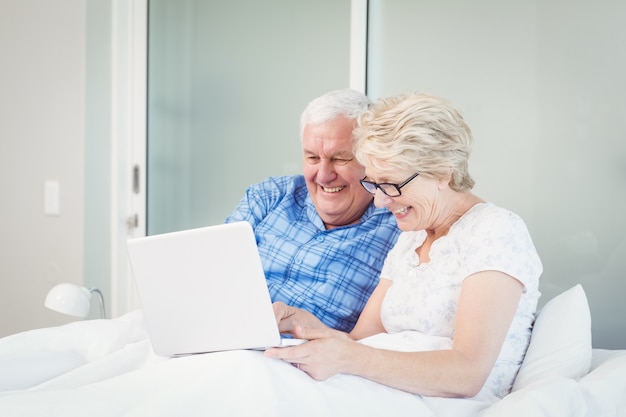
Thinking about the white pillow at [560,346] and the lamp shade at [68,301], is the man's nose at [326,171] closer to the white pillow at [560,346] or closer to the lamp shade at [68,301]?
the white pillow at [560,346]

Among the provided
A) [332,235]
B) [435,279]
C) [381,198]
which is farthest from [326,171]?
[435,279]

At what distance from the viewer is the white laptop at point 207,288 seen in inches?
50.6

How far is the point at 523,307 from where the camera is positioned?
1488mm

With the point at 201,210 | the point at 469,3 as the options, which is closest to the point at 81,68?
the point at 201,210

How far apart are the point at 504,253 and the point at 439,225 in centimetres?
23

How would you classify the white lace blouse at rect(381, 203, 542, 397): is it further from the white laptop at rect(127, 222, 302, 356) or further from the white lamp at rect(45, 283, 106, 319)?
the white lamp at rect(45, 283, 106, 319)

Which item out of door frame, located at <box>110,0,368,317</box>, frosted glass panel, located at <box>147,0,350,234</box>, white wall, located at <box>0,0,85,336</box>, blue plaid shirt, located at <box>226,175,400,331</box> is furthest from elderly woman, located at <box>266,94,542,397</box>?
white wall, located at <box>0,0,85,336</box>

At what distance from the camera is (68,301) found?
2.10 m

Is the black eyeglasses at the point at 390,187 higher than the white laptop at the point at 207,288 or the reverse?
higher

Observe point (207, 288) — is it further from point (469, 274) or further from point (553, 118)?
point (553, 118)

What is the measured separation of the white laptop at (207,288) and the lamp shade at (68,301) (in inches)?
31.1

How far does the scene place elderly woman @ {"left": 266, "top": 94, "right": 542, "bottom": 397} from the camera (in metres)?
1.33

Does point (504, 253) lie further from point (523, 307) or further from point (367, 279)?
point (367, 279)

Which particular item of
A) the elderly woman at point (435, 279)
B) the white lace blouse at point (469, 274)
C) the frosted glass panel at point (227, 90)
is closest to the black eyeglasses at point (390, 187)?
the elderly woman at point (435, 279)
